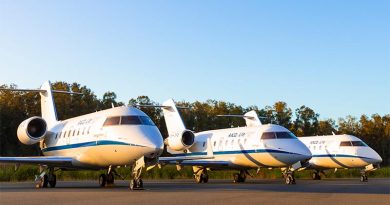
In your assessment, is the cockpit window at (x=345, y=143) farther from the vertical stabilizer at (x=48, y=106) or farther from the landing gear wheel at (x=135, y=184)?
the landing gear wheel at (x=135, y=184)

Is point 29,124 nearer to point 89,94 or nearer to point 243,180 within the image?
point 243,180

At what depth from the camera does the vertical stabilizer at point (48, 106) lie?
29641 millimetres

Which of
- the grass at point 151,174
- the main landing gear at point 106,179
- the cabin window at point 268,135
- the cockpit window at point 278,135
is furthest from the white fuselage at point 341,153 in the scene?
the main landing gear at point 106,179

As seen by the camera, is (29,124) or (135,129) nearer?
(135,129)

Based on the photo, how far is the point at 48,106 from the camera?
30.4 meters

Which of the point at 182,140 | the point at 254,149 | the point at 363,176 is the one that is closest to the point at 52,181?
the point at 254,149

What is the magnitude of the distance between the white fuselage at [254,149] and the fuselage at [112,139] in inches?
389

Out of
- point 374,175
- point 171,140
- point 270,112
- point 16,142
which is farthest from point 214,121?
point 171,140

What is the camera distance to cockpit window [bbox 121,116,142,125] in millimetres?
20828

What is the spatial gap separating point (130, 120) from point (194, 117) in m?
67.6

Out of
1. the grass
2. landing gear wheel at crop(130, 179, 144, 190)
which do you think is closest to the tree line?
the grass

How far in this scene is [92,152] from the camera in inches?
849

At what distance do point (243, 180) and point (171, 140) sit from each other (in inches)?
205

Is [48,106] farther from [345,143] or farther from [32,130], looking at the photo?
[345,143]
